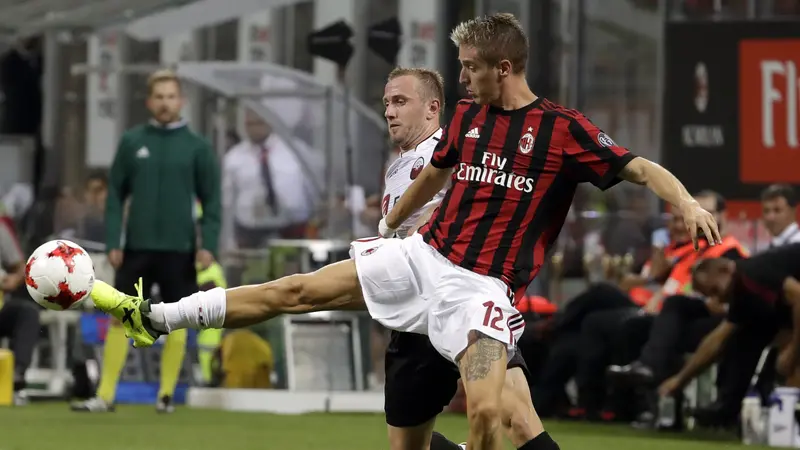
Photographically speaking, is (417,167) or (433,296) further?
(417,167)

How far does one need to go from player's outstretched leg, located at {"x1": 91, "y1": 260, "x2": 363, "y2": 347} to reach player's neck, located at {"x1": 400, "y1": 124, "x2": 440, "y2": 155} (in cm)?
99

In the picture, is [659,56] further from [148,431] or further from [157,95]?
[148,431]

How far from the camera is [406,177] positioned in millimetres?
7934

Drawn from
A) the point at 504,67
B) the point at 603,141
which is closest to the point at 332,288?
the point at 504,67

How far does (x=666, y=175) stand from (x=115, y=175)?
268 inches

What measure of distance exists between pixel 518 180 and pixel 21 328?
7839 millimetres

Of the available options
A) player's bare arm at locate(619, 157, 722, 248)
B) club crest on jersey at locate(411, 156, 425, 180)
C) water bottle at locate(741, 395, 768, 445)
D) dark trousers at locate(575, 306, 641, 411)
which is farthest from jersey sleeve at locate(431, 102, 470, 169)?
dark trousers at locate(575, 306, 641, 411)

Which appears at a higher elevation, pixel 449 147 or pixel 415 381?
pixel 449 147

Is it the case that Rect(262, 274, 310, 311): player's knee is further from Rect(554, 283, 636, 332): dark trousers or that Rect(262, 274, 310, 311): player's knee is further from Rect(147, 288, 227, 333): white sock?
Rect(554, 283, 636, 332): dark trousers

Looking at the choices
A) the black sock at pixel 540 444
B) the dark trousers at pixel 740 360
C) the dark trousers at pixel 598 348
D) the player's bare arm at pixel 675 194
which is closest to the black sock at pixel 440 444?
the black sock at pixel 540 444

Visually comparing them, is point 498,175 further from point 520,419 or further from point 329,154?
point 329,154

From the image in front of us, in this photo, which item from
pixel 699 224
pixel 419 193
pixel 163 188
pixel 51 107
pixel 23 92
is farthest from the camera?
pixel 23 92

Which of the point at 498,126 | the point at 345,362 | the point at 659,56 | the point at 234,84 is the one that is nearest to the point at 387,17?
the point at 234,84

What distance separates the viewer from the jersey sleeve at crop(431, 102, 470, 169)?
730cm
